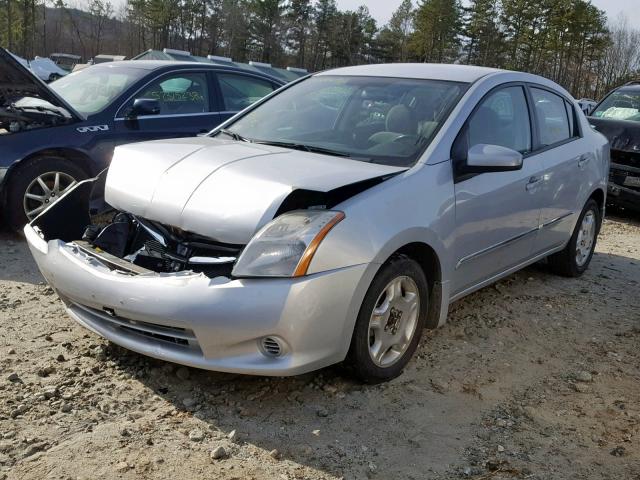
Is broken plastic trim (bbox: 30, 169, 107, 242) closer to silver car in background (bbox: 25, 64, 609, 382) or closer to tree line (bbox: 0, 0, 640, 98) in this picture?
silver car in background (bbox: 25, 64, 609, 382)

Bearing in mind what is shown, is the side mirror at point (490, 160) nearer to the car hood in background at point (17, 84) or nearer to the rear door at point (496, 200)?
the rear door at point (496, 200)

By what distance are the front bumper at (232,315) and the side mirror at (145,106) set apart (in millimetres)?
2945

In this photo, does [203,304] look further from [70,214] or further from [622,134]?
[622,134]

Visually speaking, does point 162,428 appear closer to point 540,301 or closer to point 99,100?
point 540,301

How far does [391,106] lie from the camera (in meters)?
3.80

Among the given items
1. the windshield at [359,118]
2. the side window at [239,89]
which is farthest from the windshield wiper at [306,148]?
the side window at [239,89]

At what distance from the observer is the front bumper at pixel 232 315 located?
260 centimetres

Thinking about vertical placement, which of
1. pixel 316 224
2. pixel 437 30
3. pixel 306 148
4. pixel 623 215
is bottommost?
pixel 623 215

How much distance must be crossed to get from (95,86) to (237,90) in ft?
4.66

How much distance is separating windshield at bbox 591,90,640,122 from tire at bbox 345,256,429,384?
7178mm

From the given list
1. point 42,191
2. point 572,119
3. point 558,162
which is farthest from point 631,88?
point 42,191

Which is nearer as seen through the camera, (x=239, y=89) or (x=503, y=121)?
(x=503, y=121)

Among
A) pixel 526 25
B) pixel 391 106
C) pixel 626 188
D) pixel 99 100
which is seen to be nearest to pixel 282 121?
pixel 391 106

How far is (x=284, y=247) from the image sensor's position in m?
2.65
